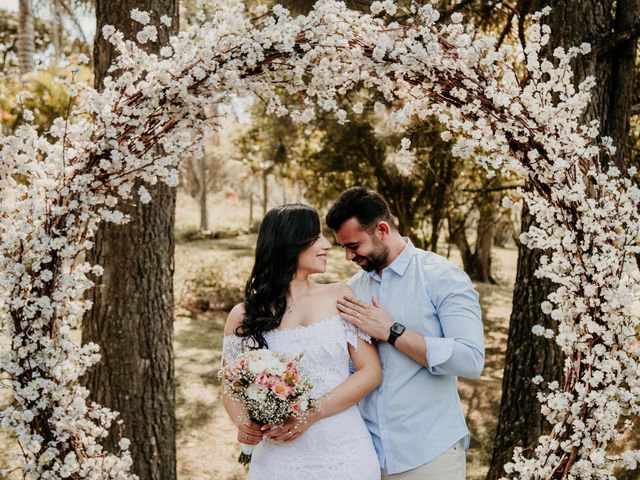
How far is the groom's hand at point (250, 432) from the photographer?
2.64 meters

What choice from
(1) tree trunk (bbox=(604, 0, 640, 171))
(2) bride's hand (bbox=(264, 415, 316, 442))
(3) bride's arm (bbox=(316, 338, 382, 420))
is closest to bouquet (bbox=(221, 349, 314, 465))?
(2) bride's hand (bbox=(264, 415, 316, 442))

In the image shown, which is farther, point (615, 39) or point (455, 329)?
point (615, 39)

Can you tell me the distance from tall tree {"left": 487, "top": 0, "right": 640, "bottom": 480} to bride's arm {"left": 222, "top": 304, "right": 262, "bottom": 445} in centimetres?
212

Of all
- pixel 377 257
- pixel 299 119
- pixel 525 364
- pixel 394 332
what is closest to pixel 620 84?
pixel 525 364

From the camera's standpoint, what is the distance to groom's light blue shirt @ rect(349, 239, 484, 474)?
270cm

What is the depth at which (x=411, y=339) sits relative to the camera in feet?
8.82

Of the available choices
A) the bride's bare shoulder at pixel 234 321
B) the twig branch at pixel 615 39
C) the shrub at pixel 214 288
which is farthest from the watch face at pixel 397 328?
the shrub at pixel 214 288

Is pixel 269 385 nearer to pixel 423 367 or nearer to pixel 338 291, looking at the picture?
pixel 338 291

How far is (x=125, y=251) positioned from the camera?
4031 millimetres

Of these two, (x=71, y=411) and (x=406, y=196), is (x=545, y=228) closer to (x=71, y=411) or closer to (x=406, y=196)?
(x=71, y=411)

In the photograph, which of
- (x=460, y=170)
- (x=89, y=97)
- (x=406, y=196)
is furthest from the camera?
(x=406, y=196)

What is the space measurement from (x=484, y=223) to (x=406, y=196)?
6.85 feet

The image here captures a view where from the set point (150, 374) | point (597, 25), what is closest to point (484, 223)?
point (597, 25)

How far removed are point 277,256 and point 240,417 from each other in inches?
30.2
